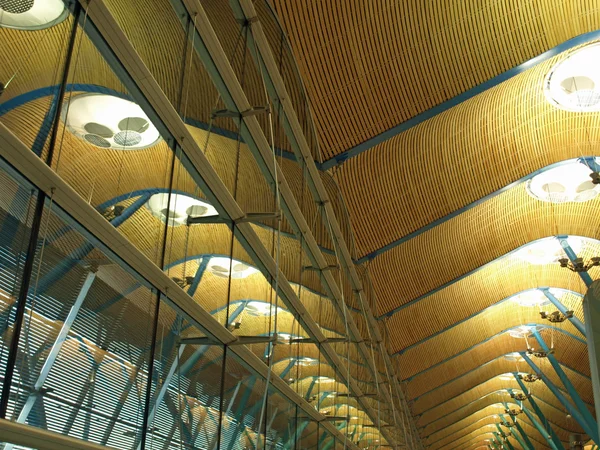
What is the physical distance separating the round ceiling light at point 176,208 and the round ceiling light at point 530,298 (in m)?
30.3

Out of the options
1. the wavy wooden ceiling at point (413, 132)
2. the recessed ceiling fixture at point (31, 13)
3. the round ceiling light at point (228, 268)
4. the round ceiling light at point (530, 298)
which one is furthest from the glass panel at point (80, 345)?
the round ceiling light at point (530, 298)

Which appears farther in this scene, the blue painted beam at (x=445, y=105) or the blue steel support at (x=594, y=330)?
the blue painted beam at (x=445, y=105)

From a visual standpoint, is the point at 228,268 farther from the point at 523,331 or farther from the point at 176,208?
the point at 523,331

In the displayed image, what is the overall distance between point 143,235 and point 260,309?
4.32 meters

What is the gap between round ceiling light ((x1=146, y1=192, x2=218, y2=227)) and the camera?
6.79m

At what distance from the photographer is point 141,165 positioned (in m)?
6.45

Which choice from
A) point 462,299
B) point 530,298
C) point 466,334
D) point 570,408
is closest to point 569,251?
point 462,299

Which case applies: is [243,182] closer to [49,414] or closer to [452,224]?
[49,414]

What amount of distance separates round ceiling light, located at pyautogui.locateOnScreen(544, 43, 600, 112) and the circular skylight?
4170mm

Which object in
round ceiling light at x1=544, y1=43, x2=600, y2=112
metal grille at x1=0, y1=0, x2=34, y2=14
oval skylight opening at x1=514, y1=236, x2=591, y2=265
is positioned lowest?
metal grille at x1=0, y1=0, x2=34, y2=14

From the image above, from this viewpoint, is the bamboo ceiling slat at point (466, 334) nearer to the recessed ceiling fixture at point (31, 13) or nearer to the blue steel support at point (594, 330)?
the blue steel support at point (594, 330)

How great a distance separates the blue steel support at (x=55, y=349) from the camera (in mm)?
4398

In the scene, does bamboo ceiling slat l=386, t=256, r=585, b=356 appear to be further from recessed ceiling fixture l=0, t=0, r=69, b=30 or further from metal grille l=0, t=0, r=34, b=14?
metal grille l=0, t=0, r=34, b=14

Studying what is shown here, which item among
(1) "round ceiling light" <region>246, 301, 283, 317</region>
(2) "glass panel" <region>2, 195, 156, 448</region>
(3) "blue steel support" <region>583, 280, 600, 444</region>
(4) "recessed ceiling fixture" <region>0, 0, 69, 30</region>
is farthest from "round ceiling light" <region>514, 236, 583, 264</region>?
(4) "recessed ceiling fixture" <region>0, 0, 69, 30</region>
